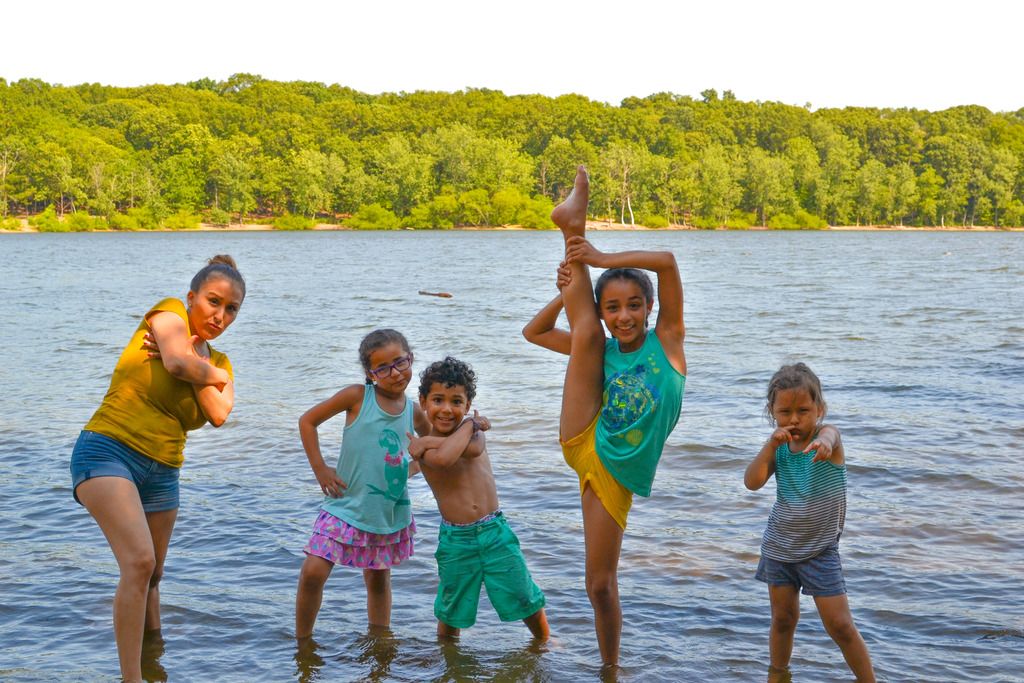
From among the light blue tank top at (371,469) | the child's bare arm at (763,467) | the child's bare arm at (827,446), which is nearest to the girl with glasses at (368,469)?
the light blue tank top at (371,469)

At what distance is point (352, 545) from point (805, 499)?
210 centimetres

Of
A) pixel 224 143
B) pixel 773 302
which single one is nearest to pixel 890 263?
pixel 773 302

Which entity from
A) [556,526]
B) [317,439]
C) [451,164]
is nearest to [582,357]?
[317,439]

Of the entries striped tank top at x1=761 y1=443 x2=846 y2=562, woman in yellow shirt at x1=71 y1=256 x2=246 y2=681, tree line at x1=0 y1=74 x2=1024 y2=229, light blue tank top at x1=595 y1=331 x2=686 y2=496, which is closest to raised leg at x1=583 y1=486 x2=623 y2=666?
light blue tank top at x1=595 y1=331 x2=686 y2=496

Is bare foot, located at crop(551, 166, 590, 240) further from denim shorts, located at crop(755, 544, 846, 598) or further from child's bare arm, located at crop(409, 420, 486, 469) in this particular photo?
denim shorts, located at crop(755, 544, 846, 598)

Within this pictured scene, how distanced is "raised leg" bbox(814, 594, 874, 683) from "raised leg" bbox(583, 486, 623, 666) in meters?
0.88

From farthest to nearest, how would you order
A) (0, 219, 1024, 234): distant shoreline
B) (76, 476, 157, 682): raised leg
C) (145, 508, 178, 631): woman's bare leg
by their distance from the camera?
(0, 219, 1024, 234): distant shoreline < (145, 508, 178, 631): woman's bare leg < (76, 476, 157, 682): raised leg

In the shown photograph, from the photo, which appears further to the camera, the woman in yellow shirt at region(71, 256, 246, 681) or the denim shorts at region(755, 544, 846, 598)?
the denim shorts at region(755, 544, 846, 598)

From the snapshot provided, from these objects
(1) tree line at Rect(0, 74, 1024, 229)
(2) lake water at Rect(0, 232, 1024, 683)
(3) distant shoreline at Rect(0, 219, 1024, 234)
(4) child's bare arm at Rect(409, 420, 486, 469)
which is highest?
(1) tree line at Rect(0, 74, 1024, 229)

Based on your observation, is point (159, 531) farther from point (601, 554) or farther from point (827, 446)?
point (827, 446)

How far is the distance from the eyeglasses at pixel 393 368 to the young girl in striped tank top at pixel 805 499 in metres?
1.67

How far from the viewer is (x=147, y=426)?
14.9 ft

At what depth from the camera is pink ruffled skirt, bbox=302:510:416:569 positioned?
5.04 metres

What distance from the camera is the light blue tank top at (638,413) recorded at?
4.58 metres
